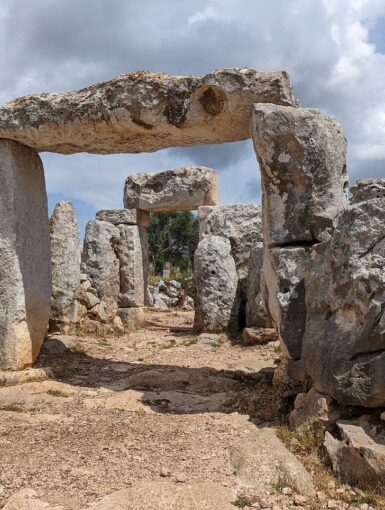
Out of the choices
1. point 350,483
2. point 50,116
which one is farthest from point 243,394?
point 50,116

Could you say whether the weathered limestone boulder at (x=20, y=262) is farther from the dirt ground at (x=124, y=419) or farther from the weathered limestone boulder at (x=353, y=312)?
the weathered limestone boulder at (x=353, y=312)

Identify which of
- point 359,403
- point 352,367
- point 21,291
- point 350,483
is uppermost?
point 21,291

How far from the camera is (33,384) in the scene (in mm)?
5625

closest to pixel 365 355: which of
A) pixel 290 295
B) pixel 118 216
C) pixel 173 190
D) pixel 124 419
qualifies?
pixel 290 295

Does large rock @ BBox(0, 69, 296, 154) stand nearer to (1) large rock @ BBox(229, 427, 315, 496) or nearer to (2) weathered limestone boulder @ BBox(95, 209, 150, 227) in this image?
(1) large rock @ BBox(229, 427, 315, 496)

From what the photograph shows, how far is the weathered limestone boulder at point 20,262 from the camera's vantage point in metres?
5.92

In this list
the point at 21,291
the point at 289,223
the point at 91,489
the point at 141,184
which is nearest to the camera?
the point at 91,489

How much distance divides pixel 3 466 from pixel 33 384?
2087 mm

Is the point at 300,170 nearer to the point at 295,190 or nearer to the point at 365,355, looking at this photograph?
the point at 295,190

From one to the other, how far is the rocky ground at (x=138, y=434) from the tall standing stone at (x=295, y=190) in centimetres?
94

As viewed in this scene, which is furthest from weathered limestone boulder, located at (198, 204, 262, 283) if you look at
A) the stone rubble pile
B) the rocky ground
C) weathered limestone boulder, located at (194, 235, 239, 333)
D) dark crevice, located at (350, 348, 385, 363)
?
dark crevice, located at (350, 348, 385, 363)

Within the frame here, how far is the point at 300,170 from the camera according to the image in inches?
186

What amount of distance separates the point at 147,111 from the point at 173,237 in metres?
21.8

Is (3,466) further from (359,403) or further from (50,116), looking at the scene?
(50,116)
